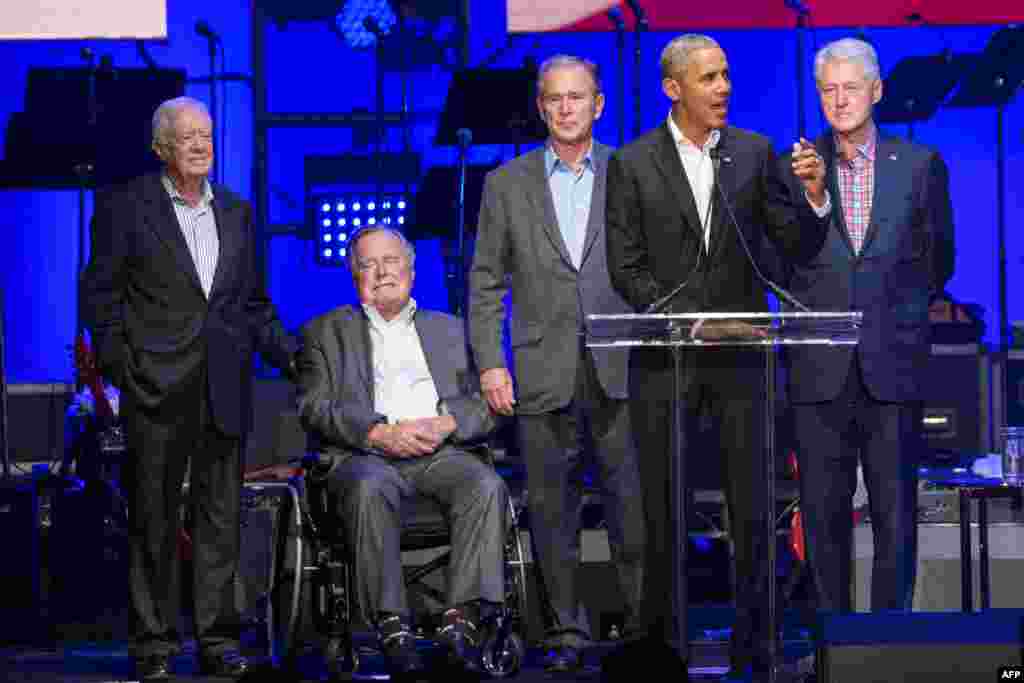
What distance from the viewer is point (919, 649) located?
3.77m

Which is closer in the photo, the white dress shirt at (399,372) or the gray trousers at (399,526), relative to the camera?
the gray trousers at (399,526)

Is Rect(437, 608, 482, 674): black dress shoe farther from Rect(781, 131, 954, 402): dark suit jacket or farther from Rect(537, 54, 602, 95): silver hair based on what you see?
Rect(537, 54, 602, 95): silver hair

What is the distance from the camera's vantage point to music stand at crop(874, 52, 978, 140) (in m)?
8.21

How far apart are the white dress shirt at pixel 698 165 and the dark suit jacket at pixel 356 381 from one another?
100 cm

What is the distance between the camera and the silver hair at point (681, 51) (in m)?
4.60

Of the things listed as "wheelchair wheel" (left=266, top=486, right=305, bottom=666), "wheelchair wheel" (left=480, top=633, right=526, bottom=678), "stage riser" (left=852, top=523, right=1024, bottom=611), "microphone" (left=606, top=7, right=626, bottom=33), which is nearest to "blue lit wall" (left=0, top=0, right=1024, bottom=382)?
"microphone" (left=606, top=7, right=626, bottom=33)

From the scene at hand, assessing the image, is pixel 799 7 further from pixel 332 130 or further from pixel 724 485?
pixel 724 485

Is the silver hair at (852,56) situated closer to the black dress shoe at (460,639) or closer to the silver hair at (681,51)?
the silver hair at (681,51)

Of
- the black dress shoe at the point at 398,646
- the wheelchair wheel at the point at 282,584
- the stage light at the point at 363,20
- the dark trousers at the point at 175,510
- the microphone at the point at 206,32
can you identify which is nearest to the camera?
the black dress shoe at the point at 398,646

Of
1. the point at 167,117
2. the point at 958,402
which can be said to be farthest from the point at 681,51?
the point at 958,402

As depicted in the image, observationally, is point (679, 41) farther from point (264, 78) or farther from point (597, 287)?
point (264, 78)

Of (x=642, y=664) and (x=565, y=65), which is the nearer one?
(x=642, y=664)

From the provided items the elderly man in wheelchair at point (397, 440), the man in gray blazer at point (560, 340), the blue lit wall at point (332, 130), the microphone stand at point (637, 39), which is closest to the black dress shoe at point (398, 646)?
the elderly man in wheelchair at point (397, 440)

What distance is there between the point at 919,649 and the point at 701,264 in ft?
4.07
